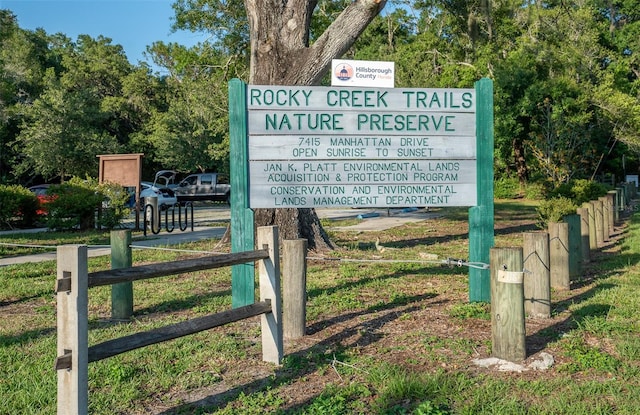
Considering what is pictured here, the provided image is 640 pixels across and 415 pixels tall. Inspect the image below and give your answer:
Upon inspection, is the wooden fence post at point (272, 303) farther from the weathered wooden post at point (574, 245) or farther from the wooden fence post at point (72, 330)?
the weathered wooden post at point (574, 245)

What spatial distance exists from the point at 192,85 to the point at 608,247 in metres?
27.9

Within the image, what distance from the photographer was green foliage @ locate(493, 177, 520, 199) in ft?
120

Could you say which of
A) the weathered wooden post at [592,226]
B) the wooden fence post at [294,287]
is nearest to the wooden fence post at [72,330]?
the wooden fence post at [294,287]

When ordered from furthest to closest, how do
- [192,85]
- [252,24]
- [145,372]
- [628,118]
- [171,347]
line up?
1. [192,85]
2. [628,118]
3. [252,24]
4. [171,347]
5. [145,372]

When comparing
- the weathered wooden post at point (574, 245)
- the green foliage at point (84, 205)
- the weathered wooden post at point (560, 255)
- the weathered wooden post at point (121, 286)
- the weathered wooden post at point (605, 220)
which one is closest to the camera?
the weathered wooden post at point (121, 286)

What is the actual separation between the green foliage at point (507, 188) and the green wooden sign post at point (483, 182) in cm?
3064

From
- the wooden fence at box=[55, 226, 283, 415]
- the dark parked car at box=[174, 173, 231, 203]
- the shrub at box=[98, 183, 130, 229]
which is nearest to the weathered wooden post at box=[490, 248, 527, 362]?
the wooden fence at box=[55, 226, 283, 415]

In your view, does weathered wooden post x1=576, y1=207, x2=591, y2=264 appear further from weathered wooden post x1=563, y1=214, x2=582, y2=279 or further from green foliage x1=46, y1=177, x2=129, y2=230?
green foliage x1=46, y1=177, x2=129, y2=230

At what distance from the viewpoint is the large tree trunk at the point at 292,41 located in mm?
9773

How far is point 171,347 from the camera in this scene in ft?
18.3

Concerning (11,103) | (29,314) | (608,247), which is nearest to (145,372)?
(29,314)

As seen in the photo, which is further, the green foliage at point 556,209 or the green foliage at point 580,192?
the green foliage at point 580,192

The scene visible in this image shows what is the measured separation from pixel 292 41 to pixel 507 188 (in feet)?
97.5

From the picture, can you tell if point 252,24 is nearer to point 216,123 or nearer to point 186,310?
point 186,310
